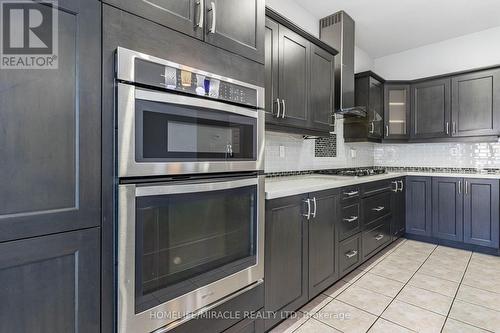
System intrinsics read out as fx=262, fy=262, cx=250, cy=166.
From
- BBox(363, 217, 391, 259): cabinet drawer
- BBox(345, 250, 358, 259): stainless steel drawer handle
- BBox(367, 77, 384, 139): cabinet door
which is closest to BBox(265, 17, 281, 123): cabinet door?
BBox(345, 250, 358, 259): stainless steel drawer handle

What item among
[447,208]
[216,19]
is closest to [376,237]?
[447,208]

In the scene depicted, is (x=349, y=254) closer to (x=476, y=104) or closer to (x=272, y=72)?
(x=272, y=72)

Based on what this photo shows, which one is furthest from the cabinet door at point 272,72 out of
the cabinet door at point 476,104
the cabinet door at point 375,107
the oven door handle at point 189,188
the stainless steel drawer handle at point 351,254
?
the cabinet door at point 476,104

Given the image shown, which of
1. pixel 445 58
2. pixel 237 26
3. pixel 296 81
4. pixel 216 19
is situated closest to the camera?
pixel 216 19

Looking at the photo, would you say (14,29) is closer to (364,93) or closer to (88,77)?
(88,77)

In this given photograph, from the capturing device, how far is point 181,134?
3.67 ft

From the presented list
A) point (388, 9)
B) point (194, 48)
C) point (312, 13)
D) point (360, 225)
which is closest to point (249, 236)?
point (194, 48)

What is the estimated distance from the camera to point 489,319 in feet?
6.23

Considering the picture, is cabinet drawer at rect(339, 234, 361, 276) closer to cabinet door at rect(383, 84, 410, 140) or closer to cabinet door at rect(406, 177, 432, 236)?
cabinet door at rect(406, 177, 432, 236)

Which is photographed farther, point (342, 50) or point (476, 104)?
point (476, 104)

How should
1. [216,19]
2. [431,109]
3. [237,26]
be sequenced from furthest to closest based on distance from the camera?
[431,109], [237,26], [216,19]

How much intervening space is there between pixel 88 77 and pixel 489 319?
9.39 ft

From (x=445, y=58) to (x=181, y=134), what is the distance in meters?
4.73

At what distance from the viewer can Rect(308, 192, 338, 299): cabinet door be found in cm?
200
